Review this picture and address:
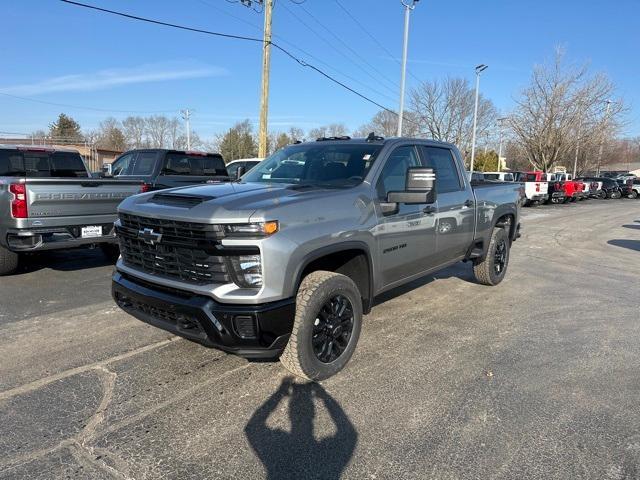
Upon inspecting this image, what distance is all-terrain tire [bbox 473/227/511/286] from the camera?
630 centimetres

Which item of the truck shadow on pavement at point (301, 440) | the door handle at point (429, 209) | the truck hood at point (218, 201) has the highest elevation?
the truck hood at point (218, 201)

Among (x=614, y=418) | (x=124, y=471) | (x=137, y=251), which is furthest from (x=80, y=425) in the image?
(x=614, y=418)

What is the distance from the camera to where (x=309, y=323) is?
3279mm

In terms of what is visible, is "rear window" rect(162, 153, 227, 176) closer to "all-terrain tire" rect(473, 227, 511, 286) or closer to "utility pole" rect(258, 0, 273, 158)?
"utility pole" rect(258, 0, 273, 158)

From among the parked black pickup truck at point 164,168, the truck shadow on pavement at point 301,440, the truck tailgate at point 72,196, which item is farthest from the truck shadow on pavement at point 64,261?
the truck shadow on pavement at point 301,440

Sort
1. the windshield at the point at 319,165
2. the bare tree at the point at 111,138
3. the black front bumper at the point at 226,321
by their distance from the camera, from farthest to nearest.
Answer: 1. the bare tree at the point at 111,138
2. the windshield at the point at 319,165
3. the black front bumper at the point at 226,321

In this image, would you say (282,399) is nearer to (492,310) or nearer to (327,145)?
(327,145)

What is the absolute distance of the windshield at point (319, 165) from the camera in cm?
414

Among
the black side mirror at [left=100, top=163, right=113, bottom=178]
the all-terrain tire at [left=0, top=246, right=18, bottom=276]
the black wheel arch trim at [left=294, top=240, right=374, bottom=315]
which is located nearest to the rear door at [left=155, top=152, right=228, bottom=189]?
the black side mirror at [left=100, top=163, right=113, bottom=178]

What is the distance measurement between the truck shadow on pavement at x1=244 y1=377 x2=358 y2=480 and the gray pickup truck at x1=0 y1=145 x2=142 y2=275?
4.28 m

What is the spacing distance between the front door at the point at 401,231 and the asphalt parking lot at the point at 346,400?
702 mm

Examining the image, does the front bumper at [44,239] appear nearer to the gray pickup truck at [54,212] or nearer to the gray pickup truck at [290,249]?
the gray pickup truck at [54,212]

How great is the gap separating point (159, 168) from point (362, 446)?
7.67m

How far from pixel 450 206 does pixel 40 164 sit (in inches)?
286
